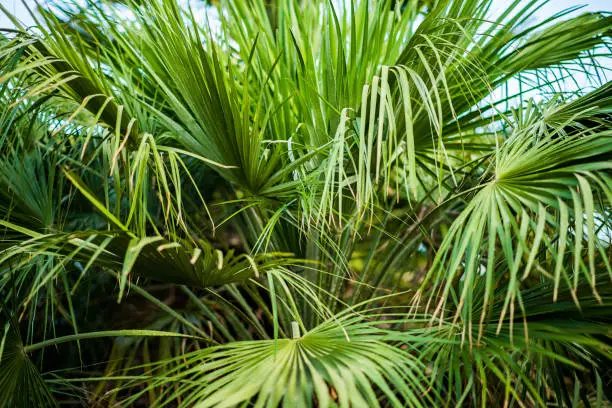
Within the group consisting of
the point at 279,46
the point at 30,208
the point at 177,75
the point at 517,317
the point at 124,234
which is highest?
the point at 279,46

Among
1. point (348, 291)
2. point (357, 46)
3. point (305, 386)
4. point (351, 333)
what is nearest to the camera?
point (305, 386)

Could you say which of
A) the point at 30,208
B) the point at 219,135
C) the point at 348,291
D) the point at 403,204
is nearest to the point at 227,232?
the point at 348,291

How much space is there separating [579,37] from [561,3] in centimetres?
10

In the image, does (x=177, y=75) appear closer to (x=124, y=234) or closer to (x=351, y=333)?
(x=124, y=234)

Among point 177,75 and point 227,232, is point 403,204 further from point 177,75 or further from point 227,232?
point 177,75

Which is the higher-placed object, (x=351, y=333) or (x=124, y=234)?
(x=124, y=234)

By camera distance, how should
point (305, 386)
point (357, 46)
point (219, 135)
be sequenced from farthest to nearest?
1. point (357, 46)
2. point (219, 135)
3. point (305, 386)

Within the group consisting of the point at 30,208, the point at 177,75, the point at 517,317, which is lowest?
the point at 517,317

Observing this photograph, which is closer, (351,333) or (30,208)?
(351,333)

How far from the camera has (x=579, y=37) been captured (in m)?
1.21

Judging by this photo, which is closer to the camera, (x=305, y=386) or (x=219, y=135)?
(x=305, y=386)

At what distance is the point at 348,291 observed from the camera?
2012 millimetres

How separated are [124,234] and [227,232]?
4.17ft

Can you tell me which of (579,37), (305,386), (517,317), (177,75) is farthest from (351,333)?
(579,37)
